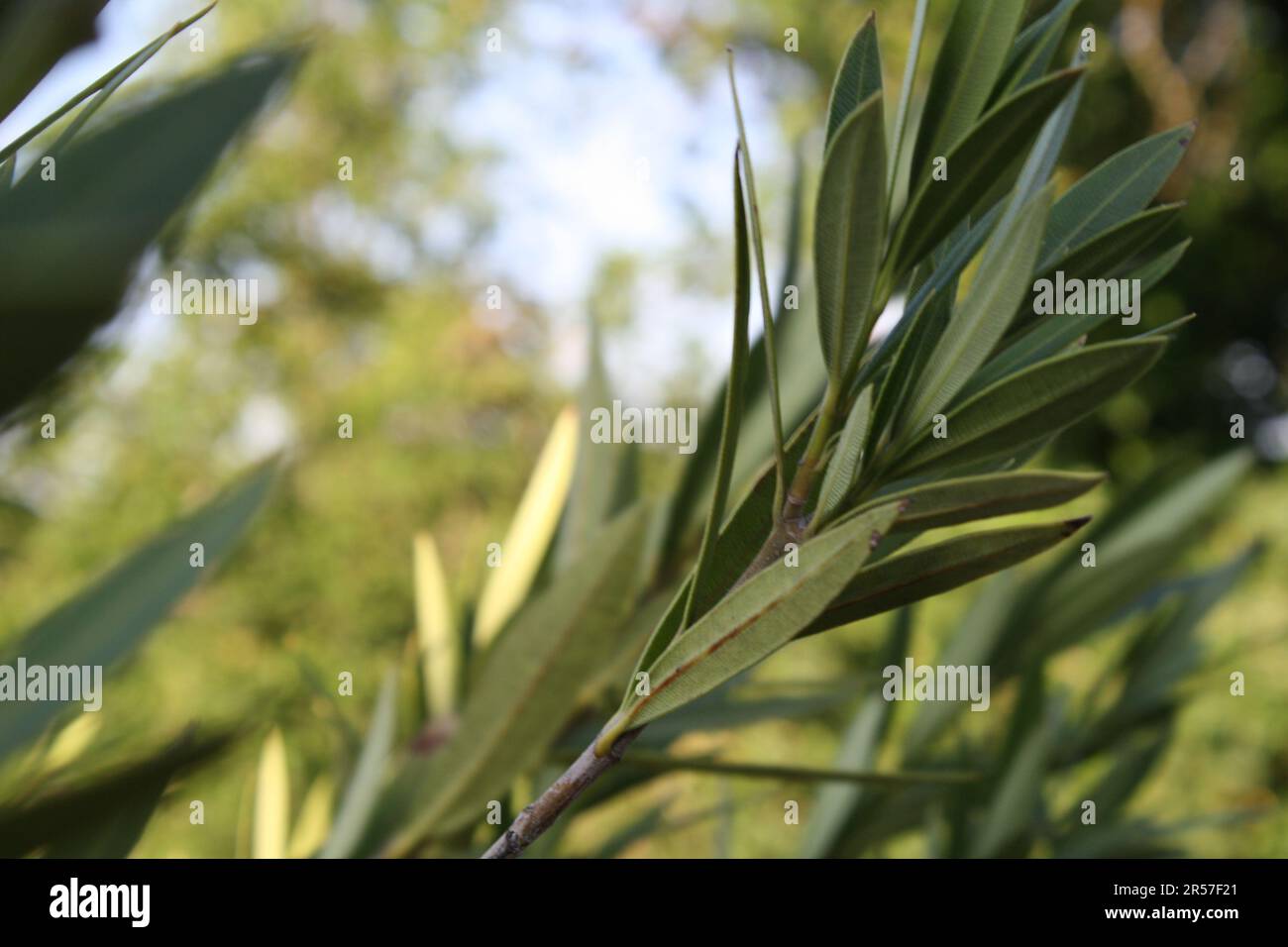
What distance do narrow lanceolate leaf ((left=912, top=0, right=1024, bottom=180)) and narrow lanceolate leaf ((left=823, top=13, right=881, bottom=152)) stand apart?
15mm

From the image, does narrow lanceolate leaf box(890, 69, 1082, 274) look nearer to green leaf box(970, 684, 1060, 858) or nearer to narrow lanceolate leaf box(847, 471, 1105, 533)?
narrow lanceolate leaf box(847, 471, 1105, 533)

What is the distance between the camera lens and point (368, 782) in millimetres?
501

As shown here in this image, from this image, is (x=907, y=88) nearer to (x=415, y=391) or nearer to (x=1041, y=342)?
(x=1041, y=342)

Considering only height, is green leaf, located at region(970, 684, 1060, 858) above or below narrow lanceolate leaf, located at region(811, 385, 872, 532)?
below

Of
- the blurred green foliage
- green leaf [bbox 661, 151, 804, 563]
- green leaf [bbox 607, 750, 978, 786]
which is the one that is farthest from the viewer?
the blurred green foliage

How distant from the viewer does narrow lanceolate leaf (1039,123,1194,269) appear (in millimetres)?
281

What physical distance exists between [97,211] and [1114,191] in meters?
0.25

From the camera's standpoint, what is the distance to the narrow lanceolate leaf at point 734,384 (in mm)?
232

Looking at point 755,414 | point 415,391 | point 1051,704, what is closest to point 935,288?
point 755,414

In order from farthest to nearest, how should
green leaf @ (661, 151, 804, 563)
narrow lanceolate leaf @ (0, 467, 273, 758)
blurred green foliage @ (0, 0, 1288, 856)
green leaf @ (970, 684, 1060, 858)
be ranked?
blurred green foliage @ (0, 0, 1288, 856), green leaf @ (970, 684, 1060, 858), green leaf @ (661, 151, 804, 563), narrow lanceolate leaf @ (0, 467, 273, 758)

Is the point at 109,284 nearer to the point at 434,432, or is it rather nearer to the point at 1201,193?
the point at 1201,193

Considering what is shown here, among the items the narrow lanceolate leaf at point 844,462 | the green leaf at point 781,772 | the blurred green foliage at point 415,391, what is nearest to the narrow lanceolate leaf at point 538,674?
the green leaf at point 781,772

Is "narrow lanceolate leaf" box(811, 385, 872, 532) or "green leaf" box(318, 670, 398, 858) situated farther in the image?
"green leaf" box(318, 670, 398, 858)

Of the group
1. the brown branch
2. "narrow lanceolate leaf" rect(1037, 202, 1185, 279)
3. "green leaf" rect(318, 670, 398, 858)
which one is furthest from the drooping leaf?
"green leaf" rect(318, 670, 398, 858)
